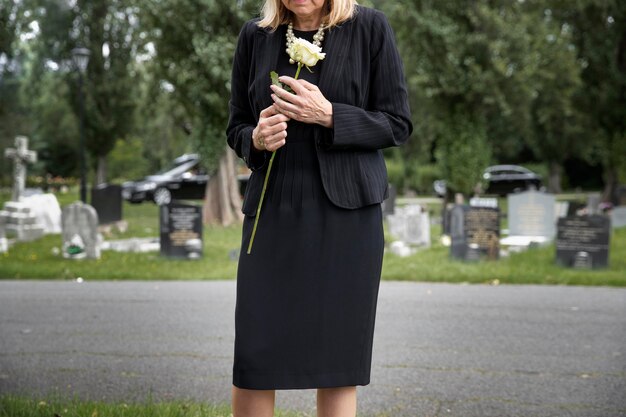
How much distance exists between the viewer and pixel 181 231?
42.5 ft

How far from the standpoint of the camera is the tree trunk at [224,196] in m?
22.1

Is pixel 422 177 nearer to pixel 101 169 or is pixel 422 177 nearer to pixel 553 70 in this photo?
pixel 101 169

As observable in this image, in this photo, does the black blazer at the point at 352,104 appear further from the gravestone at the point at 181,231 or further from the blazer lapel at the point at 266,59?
the gravestone at the point at 181,231

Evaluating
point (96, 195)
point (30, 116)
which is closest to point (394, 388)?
point (96, 195)

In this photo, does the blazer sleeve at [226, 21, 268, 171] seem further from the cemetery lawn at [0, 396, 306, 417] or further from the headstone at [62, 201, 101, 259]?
the headstone at [62, 201, 101, 259]

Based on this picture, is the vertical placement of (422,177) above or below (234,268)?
above

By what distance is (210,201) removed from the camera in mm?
22500

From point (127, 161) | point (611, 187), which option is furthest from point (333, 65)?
point (127, 161)

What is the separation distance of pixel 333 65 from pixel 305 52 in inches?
6.4

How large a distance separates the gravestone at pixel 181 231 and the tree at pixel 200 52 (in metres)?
6.14

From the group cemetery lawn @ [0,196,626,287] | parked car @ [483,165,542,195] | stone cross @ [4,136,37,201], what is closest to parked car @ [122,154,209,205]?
stone cross @ [4,136,37,201]

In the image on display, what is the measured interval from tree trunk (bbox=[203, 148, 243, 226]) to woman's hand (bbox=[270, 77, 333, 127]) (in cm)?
1922

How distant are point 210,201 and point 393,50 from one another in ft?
65.1

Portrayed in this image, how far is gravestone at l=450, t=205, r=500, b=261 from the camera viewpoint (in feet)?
41.5
